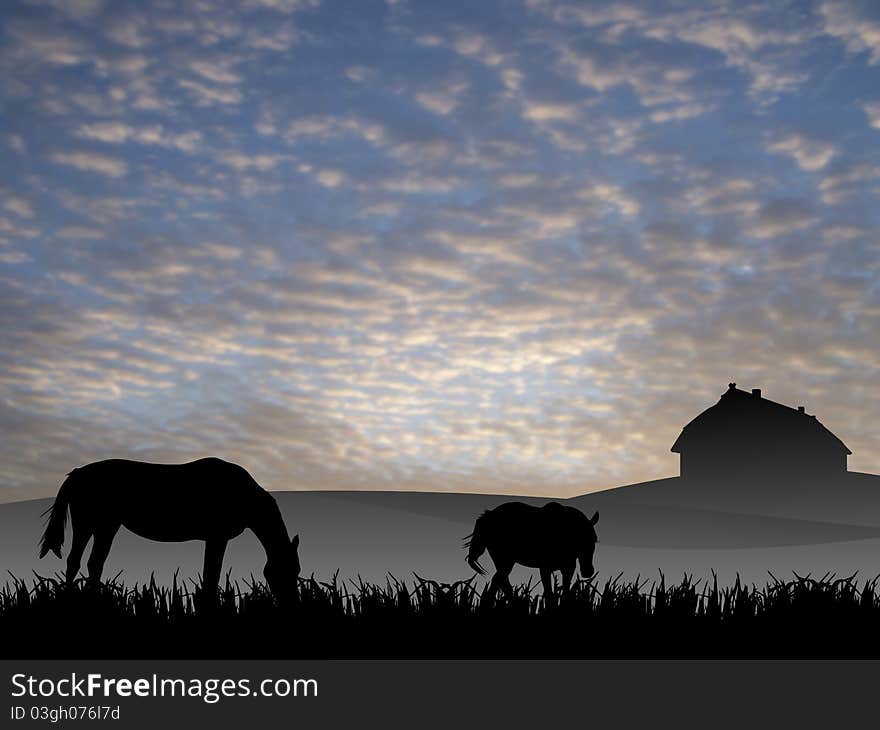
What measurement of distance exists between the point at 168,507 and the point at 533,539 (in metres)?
4.58

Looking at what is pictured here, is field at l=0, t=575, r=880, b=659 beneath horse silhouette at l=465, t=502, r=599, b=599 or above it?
beneath

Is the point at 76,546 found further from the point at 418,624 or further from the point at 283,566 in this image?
the point at 418,624

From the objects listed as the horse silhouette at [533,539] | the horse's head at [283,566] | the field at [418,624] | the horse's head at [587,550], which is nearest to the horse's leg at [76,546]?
the field at [418,624]

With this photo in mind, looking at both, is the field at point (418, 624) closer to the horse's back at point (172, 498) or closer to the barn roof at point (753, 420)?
the horse's back at point (172, 498)

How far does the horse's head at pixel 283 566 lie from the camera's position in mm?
10328

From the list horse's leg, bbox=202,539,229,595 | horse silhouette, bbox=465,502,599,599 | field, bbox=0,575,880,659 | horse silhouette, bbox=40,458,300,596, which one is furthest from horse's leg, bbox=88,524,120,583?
horse silhouette, bbox=465,502,599,599

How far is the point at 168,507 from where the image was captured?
11.1 meters

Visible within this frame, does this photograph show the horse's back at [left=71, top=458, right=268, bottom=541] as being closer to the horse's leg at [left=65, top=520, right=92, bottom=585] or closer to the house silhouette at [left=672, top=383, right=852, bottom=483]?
the horse's leg at [left=65, top=520, right=92, bottom=585]

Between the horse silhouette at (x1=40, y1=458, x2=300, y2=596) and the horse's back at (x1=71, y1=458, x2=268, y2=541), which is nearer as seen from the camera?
the horse silhouette at (x1=40, y1=458, x2=300, y2=596)

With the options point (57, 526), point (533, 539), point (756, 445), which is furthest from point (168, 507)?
point (756, 445)

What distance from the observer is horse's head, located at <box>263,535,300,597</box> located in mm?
10328

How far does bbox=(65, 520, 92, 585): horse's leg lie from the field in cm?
125
